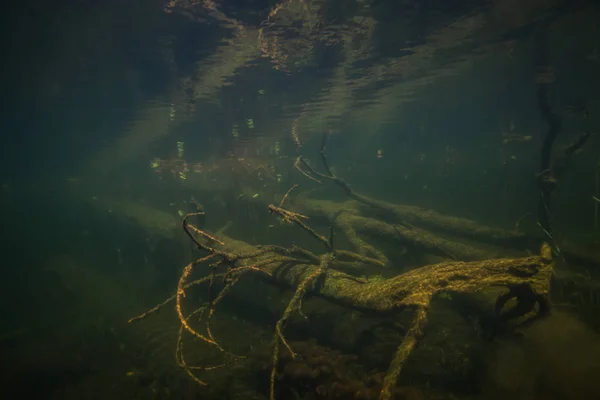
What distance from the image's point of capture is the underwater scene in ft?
17.8

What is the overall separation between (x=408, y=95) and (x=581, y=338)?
1127 inches

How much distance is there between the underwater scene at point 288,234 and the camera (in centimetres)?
541

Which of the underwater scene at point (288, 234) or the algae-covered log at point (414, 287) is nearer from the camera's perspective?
the algae-covered log at point (414, 287)

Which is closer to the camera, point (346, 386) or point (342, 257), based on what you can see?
point (346, 386)

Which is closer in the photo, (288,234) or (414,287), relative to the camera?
(414,287)

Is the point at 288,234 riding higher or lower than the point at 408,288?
lower

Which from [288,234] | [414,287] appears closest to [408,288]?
[414,287]

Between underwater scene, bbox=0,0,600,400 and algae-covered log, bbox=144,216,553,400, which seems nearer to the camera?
algae-covered log, bbox=144,216,553,400

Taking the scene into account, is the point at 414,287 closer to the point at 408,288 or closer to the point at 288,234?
the point at 408,288

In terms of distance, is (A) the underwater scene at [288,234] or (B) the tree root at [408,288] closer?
(B) the tree root at [408,288]

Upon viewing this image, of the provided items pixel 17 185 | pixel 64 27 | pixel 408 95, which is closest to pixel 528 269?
pixel 64 27

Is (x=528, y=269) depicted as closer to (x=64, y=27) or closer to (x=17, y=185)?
(x=64, y=27)

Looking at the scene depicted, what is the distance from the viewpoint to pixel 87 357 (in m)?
8.83

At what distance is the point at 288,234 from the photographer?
45.8ft
